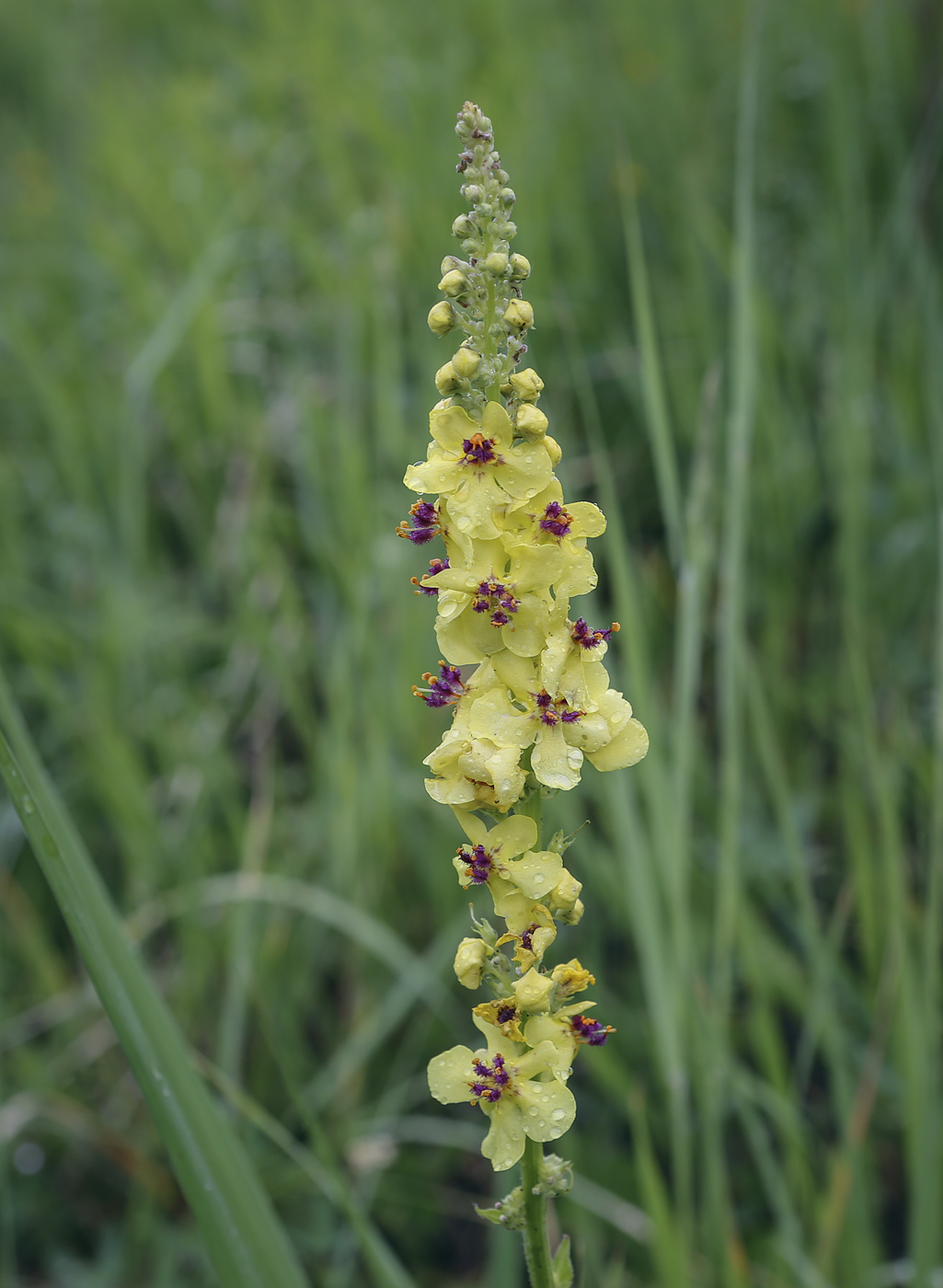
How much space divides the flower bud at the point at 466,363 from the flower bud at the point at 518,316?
6cm

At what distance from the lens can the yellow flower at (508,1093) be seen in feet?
3.88

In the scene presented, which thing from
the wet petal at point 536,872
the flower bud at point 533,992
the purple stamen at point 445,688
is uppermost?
the purple stamen at point 445,688

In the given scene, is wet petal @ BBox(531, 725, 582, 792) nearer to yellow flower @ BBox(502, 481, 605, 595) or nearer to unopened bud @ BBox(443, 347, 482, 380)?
yellow flower @ BBox(502, 481, 605, 595)

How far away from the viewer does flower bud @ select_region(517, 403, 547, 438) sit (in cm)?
119

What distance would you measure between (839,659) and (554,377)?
1.56m

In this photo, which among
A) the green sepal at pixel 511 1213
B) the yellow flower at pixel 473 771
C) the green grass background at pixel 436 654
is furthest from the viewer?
the green grass background at pixel 436 654

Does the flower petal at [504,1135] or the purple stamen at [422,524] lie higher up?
the purple stamen at [422,524]

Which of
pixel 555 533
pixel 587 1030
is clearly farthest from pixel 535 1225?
pixel 555 533

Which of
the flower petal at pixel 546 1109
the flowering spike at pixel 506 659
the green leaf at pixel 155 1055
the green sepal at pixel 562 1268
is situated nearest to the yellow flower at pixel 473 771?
the flowering spike at pixel 506 659

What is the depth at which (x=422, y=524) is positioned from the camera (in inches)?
53.2

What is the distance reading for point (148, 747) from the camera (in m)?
3.57

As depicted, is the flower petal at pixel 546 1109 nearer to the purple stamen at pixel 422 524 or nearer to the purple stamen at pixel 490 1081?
the purple stamen at pixel 490 1081

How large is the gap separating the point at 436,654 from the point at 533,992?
228 centimetres

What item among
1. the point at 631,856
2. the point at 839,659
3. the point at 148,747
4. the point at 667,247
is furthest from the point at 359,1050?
the point at 667,247
